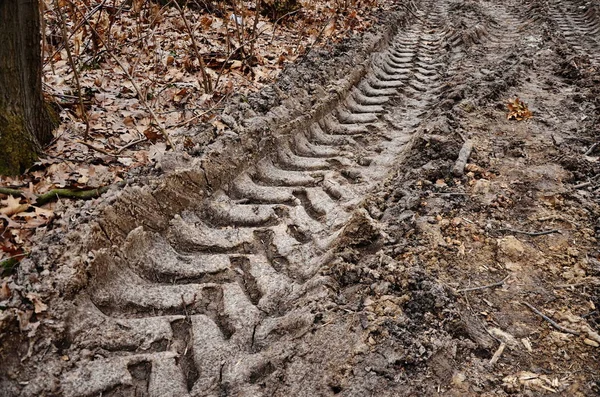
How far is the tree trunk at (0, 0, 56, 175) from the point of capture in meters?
2.57

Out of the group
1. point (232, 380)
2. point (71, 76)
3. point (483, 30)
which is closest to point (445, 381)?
point (232, 380)

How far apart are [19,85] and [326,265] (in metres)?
2.31

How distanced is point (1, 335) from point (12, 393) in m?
0.24

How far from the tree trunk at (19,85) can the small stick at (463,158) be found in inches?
118

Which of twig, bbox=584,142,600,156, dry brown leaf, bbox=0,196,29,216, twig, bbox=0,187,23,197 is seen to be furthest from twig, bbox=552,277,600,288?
twig, bbox=0,187,23,197

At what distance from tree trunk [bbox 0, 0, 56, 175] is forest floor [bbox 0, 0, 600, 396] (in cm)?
60

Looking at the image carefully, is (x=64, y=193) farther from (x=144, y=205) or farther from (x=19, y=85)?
(x=19, y=85)

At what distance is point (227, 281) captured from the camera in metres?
2.49

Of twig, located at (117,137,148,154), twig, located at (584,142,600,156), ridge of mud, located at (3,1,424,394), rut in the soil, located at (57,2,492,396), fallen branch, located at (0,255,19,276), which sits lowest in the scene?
rut in the soil, located at (57,2,492,396)

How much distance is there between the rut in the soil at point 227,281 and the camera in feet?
6.51

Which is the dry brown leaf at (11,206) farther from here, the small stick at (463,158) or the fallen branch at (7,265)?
the small stick at (463,158)

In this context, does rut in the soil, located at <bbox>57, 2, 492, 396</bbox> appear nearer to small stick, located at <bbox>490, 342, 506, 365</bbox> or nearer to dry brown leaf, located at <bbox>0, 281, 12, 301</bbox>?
dry brown leaf, located at <bbox>0, 281, 12, 301</bbox>

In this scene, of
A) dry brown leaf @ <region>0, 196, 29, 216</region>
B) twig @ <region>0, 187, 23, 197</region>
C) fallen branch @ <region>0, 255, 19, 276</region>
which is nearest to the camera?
fallen branch @ <region>0, 255, 19, 276</region>

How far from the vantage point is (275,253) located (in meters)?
2.71
